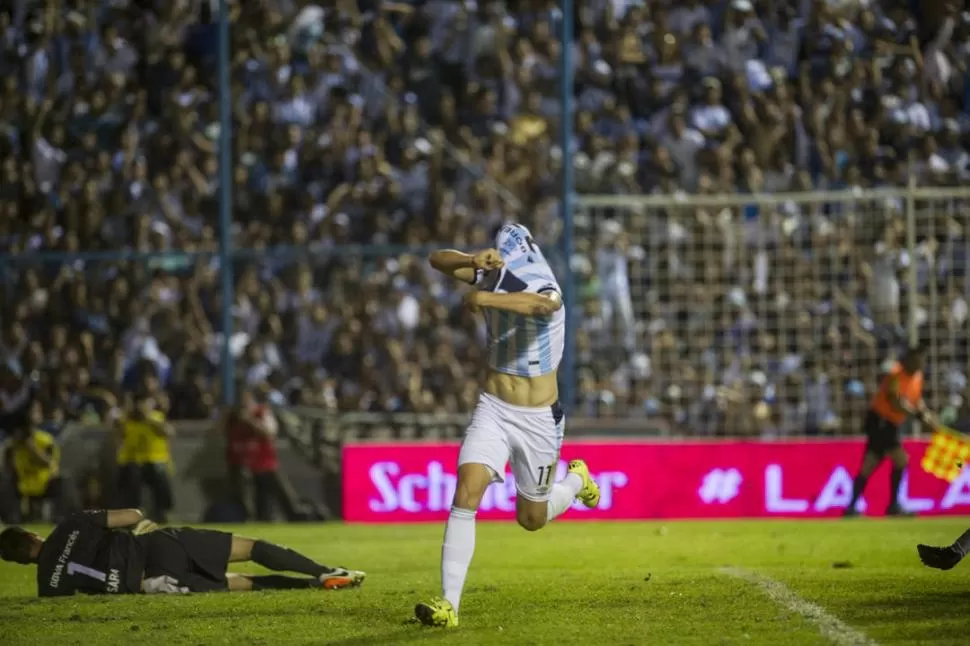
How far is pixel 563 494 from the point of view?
10594 millimetres

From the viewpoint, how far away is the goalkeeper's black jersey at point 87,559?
438 inches

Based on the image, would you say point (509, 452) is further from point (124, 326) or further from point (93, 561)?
point (124, 326)

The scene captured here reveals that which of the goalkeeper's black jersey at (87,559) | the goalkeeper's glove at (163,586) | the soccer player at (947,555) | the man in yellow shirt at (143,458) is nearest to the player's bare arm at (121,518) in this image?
the goalkeeper's black jersey at (87,559)

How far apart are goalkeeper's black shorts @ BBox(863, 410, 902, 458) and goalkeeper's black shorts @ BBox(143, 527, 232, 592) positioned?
9.91 metres

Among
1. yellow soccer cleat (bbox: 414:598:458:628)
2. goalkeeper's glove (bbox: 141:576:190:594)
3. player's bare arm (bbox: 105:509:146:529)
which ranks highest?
player's bare arm (bbox: 105:509:146:529)

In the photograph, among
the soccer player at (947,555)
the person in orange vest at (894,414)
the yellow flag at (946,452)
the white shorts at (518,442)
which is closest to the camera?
the white shorts at (518,442)

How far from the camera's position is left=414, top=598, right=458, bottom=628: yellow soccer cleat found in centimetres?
888

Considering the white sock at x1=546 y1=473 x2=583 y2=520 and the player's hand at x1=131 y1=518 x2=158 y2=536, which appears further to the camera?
the player's hand at x1=131 y1=518 x2=158 y2=536

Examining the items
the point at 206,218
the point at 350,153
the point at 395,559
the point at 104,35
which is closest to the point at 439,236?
the point at 350,153

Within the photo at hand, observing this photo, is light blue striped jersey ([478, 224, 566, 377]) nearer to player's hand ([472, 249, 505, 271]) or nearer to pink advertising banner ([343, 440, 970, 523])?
player's hand ([472, 249, 505, 271])

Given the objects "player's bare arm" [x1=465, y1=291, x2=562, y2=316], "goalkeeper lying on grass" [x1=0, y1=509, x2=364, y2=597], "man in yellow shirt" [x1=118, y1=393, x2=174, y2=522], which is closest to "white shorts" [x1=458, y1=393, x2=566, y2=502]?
"player's bare arm" [x1=465, y1=291, x2=562, y2=316]

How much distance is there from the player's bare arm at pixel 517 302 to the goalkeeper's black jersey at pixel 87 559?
3604mm

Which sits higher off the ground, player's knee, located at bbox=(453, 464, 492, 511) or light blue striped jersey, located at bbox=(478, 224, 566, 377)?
light blue striped jersey, located at bbox=(478, 224, 566, 377)

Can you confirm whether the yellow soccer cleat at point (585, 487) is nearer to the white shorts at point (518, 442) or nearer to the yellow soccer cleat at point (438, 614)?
the white shorts at point (518, 442)
